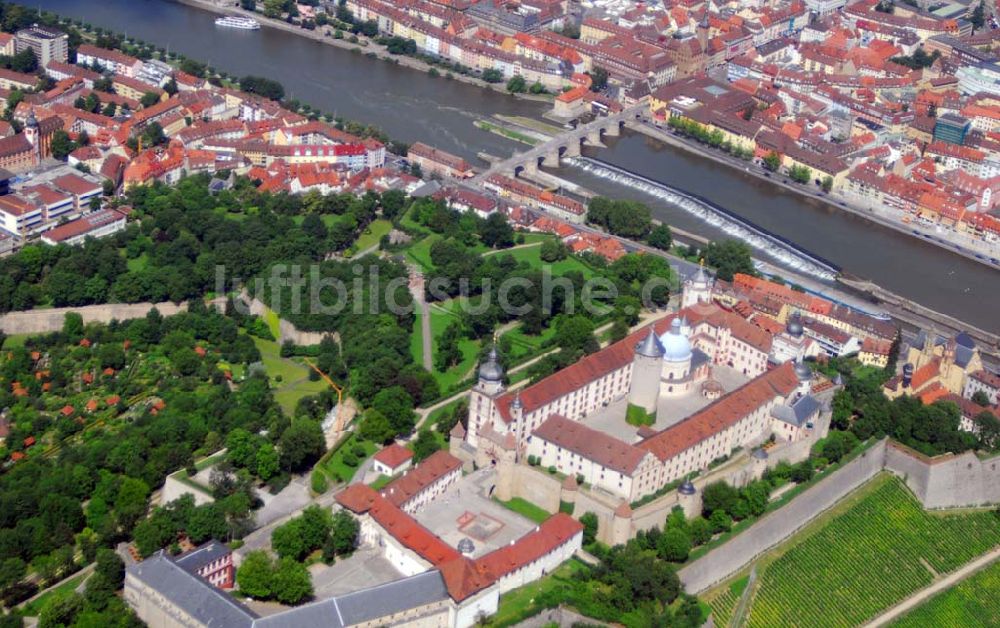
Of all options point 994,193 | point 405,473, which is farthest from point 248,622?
point 994,193

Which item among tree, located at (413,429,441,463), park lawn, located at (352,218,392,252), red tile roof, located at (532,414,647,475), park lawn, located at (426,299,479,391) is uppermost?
red tile roof, located at (532,414,647,475)

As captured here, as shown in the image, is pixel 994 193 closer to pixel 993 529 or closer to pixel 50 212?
pixel 993 529

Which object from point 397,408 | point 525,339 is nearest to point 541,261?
point 525,339

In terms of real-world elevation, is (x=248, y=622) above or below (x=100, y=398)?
above

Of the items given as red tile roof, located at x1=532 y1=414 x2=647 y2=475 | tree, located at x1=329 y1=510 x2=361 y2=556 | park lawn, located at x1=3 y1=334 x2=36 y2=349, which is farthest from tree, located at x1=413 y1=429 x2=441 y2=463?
park lawn, located at x1=3 y1=334 x2=36 y2=349

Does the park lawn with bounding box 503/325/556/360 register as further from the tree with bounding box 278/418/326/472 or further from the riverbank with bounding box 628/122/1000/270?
the riverbank with bounding box 628/122/1000/270

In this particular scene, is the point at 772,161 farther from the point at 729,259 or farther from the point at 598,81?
the point at 729,259

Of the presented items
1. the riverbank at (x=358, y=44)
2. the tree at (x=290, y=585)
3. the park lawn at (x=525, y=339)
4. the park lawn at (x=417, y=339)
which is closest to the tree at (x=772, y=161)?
the riverbank at (x=358, y=44)

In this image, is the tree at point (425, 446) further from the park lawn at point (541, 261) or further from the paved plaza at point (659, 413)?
the park lawn at point (541, 261)
